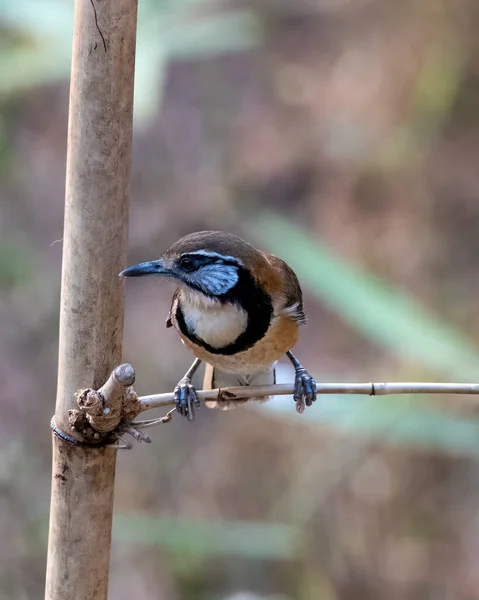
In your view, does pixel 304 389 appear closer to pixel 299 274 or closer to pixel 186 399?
pixel 186 399

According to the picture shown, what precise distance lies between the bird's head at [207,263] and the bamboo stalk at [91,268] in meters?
0.62

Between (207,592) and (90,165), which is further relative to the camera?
(207,592)

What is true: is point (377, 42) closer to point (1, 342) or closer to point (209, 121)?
point (209, 121)

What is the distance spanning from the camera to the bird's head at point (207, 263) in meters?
2.07

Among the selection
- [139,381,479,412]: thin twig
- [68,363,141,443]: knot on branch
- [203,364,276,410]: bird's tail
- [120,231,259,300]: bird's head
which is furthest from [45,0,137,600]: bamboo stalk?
[203,364,276,410]: bird's tail

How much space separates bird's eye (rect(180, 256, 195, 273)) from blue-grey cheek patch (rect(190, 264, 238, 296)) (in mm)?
19

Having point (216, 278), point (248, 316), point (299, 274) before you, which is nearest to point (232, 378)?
point (248, 316)

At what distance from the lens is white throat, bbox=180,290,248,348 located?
2.17 metres

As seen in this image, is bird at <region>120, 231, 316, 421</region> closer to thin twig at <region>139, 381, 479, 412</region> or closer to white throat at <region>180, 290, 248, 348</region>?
white throat at <region>180, 290, 248, 348</region>

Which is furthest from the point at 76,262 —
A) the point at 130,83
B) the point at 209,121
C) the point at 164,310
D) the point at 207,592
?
the point at 209,121

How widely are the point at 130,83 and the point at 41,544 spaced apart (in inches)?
104

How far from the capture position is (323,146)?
6.44m

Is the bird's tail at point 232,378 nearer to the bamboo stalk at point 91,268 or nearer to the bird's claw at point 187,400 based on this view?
the bird's claw at point 187,400

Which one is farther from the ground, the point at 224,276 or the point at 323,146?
the point at 323,146
